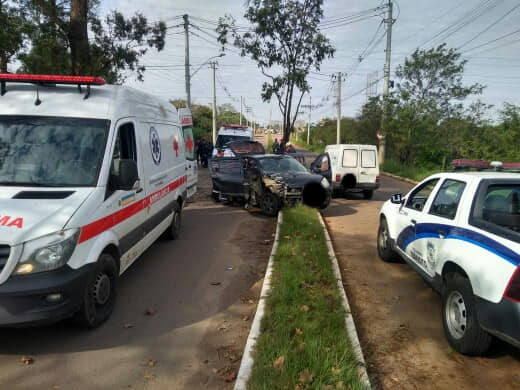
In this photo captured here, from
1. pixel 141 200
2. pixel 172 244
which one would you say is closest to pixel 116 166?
pixel 141 200

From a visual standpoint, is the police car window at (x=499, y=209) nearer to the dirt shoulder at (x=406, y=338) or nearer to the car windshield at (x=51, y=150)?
the dirt shoulder at (x=406, y=338)

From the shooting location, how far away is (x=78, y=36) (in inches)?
518

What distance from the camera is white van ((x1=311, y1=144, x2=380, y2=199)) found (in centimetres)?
1367

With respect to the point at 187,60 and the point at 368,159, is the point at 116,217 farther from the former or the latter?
the point at 187,60

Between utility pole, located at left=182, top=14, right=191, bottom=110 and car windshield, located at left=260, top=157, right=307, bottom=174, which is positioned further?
utility pole, located at left=182, top=14, right=191, bottom=110

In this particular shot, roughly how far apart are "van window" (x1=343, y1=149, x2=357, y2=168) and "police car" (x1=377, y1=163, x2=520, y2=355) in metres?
8.61

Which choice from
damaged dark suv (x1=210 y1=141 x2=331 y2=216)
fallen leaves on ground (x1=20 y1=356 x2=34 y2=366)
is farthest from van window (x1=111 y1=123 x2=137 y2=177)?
damaged dark suv (x1=210 y1=141 x2=331 y2=216)

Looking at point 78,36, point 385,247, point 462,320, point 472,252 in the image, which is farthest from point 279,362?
point 78,36

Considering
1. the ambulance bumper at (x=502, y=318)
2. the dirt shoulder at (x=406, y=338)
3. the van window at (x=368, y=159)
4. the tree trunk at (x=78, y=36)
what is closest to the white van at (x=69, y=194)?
the dirt shoulder at (x=406, y=338)

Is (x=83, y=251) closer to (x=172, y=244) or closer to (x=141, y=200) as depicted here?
(x=141, y=200)

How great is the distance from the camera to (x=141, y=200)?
17.2 ft

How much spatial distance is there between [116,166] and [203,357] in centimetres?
220

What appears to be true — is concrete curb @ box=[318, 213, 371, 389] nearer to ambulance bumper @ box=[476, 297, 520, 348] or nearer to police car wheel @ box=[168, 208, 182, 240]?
ambulance bumper @ box=[476, 297, 520, 348]

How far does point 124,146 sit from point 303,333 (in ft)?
9.98
